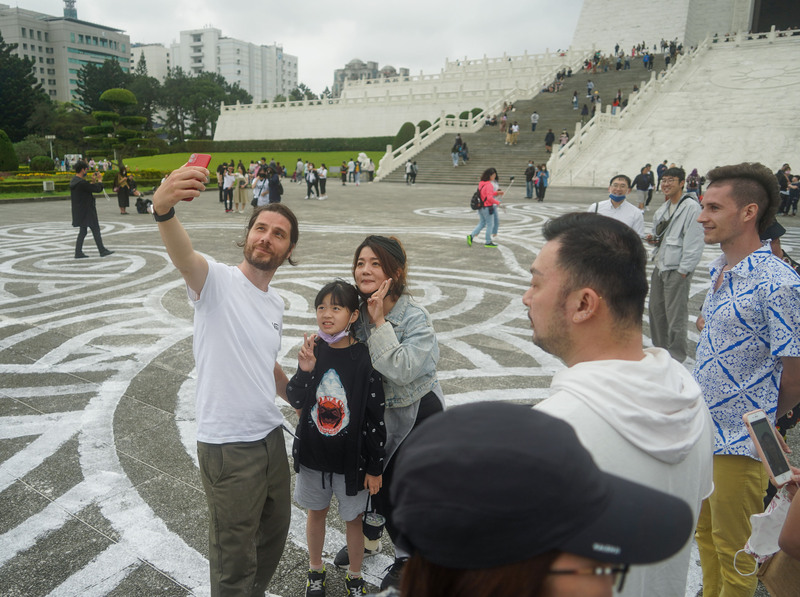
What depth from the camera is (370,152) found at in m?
46.4

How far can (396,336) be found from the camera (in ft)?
8.60

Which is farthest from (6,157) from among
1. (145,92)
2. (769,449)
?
(145,92)

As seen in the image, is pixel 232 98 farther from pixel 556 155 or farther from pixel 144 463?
pixel 144 463

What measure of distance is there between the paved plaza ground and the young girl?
61 centimetres

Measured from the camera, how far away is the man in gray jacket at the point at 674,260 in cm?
538

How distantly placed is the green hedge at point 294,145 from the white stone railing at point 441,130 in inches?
338

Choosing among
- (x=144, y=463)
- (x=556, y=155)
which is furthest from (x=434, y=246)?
(x=556, y=155)

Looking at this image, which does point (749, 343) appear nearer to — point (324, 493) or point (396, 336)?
point (396, 336)

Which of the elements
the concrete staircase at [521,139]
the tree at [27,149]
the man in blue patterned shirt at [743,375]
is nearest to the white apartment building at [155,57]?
the tree at [27,149]

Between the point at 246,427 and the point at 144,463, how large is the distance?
196cm

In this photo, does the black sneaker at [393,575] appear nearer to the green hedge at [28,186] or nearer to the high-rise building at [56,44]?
the green hedge at [28,186]

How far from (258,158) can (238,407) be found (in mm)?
47711

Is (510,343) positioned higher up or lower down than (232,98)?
lower down

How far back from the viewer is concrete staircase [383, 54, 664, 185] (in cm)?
3102
